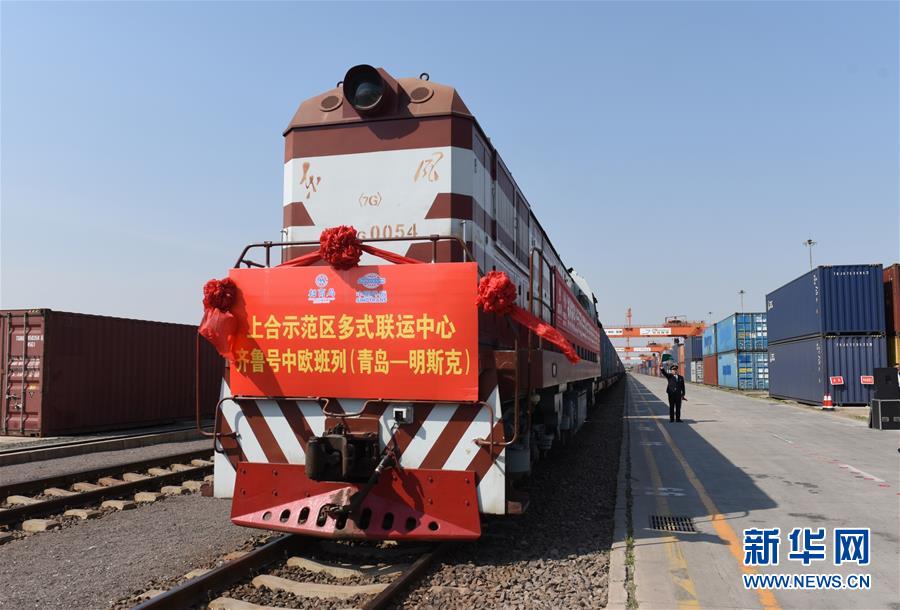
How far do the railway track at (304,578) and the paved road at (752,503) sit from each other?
167 cm

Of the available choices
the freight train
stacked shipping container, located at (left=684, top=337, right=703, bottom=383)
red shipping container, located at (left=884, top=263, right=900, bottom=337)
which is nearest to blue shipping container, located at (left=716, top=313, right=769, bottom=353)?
red shipping container, located at (left=884, top=263, right=900, bottom=337)

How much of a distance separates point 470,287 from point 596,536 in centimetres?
272

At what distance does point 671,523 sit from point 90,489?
691 centimetres

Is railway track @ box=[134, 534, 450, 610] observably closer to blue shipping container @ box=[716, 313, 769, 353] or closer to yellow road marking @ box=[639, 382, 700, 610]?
yellow road marking @ box=[639, 382, 700, 610]

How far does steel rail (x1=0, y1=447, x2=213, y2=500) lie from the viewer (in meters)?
7.63

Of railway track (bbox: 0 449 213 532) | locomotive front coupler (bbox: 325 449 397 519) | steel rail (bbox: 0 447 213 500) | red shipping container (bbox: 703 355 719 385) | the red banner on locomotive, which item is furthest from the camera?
red shipping container (bbox: 703 355 719 385)

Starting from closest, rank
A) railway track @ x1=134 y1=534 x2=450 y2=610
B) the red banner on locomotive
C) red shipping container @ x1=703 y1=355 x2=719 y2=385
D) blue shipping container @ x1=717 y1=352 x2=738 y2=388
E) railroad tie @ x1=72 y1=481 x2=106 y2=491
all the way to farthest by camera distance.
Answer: railway track @ x1=134 y1=534 x2=450 y2=610 < the red banner on locomotive < railroad tie @ x1=72 y1=481 x2=106 y2=491 < blue shipping container @ x1=717 y1=352 x2=738 y2=388 < red shipping container @ x1=703 y1=355 x2=719 y2=385

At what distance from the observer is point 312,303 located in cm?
513

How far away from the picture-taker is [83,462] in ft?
34.8

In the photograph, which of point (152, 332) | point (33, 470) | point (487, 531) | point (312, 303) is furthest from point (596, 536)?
point (152, 332)

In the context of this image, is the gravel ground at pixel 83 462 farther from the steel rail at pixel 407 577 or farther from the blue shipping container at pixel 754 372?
the blue shipping container at pixel 754 372

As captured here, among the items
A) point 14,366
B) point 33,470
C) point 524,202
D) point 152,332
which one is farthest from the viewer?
point 152,332

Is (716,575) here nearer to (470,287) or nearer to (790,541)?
(790,541)

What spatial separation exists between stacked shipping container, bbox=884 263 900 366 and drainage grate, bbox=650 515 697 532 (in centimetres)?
2066
